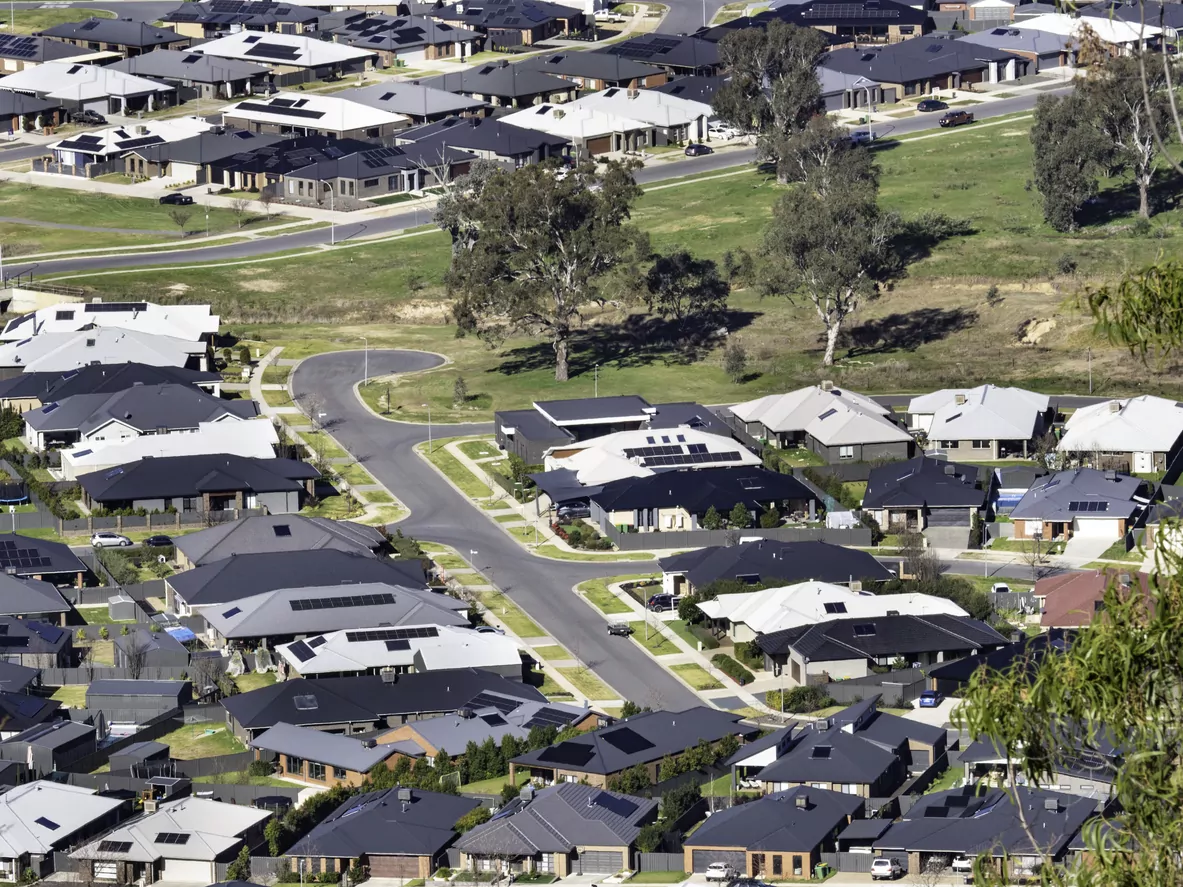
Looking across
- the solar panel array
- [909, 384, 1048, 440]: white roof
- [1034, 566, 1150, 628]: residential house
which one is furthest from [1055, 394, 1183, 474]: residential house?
the solar panel array

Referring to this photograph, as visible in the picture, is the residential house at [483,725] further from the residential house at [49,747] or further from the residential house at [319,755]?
the residential house at [49,747]

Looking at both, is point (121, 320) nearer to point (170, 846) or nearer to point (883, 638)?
point (883, 638)

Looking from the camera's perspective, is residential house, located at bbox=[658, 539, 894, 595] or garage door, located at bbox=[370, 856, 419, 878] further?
residential house, located at bbox=[658, 539, 894, 595]

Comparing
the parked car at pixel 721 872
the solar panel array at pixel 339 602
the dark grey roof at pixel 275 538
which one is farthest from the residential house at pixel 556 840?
the dark grey roof at pixel 275 538

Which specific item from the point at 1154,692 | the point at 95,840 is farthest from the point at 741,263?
the point at 1154,692

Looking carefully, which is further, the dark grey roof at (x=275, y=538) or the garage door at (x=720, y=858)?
the dark grey roof at (x=275, y=538)

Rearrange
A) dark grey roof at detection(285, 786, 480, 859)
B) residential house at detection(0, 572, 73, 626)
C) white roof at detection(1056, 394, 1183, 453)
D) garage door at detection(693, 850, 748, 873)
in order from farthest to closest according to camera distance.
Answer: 1. white roof at detection(1056, 394, 1183, 453)
2. residential house at detection(0, 572, 73, 626)
3. dark grey roof at detection(285, 786, 480, 859)
4. garage door at detection(693, 850, 748, 873)

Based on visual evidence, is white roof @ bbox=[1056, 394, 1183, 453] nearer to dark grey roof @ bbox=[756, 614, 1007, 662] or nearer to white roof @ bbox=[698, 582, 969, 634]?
white roof @ bbox=[698, 582, 969, 634]
